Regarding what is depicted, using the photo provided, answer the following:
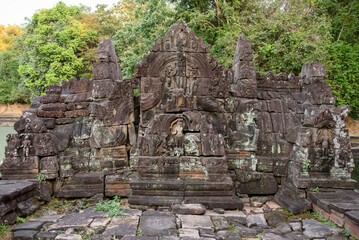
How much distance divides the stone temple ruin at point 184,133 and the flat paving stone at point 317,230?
33.3 inches

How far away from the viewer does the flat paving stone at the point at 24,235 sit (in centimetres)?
353

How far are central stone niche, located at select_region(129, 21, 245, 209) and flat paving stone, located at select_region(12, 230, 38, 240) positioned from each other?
1489mm

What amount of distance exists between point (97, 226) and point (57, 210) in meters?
1.44

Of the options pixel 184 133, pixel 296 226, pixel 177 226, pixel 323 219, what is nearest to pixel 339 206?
pixel 323 219

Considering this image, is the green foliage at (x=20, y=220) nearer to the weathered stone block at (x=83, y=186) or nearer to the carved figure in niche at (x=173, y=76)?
the weathered stone block at (x=83, y=186)

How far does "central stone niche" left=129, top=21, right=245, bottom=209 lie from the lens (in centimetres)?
457

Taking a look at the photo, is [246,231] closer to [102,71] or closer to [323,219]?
[323,219]

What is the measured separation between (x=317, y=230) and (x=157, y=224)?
2320 mm

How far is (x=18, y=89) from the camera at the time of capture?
25.0m

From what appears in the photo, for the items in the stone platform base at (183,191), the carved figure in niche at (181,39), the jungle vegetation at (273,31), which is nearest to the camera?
the stone platform base at (183,191)

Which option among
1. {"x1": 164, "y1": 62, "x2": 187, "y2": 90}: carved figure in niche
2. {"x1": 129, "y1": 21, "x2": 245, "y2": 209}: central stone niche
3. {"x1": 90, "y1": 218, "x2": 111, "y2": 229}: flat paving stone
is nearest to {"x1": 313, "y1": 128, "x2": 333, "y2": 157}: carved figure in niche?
{"x1": 129, "y1": 21, "x2": 245, "y2": 209}: central stone niche

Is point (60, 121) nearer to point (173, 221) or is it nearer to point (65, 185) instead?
point (65, 185)

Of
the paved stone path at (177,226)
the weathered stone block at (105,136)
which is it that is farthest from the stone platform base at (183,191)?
the weathered stone block at (105,136)

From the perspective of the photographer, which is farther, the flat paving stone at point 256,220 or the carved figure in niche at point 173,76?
the carved figure in niche at point 173,76
